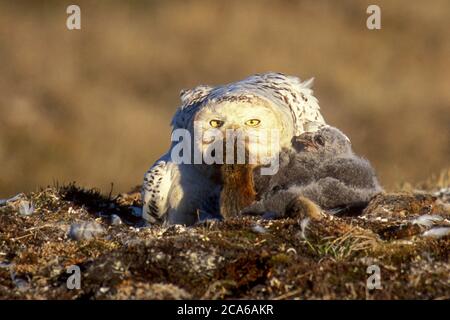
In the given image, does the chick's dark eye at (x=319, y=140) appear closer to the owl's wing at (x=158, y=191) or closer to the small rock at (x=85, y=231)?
the owl's wing at (x=158, y=191)

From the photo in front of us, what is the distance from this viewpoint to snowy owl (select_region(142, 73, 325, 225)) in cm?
775

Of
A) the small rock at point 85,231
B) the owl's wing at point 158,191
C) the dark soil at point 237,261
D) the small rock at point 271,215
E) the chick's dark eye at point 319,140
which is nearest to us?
the dark soil at point 237,261

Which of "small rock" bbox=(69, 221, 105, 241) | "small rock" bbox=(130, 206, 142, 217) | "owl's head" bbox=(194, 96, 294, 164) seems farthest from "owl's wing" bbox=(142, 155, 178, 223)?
"small rock" bbox=(69, 221, 105, 241)

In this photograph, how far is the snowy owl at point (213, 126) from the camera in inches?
305

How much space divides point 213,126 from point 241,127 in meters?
0.21

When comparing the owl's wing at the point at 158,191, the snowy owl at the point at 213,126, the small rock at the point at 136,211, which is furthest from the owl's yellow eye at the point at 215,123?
the small rock at the point at 136,211

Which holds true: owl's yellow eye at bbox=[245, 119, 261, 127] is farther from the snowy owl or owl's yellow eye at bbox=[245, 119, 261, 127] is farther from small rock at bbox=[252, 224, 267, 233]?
small rock at bbox=[252, 224, 267, 233]

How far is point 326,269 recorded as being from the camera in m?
5.85

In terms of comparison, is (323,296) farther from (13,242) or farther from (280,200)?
(13,242)

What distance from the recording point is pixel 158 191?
8.33 metres

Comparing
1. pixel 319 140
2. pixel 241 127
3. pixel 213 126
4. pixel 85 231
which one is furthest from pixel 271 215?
pixel 85 231

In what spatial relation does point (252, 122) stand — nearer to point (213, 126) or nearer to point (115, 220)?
point (213, 126)

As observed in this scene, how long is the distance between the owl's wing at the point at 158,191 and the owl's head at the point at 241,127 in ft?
1.87

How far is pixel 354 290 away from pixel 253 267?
663 mm
